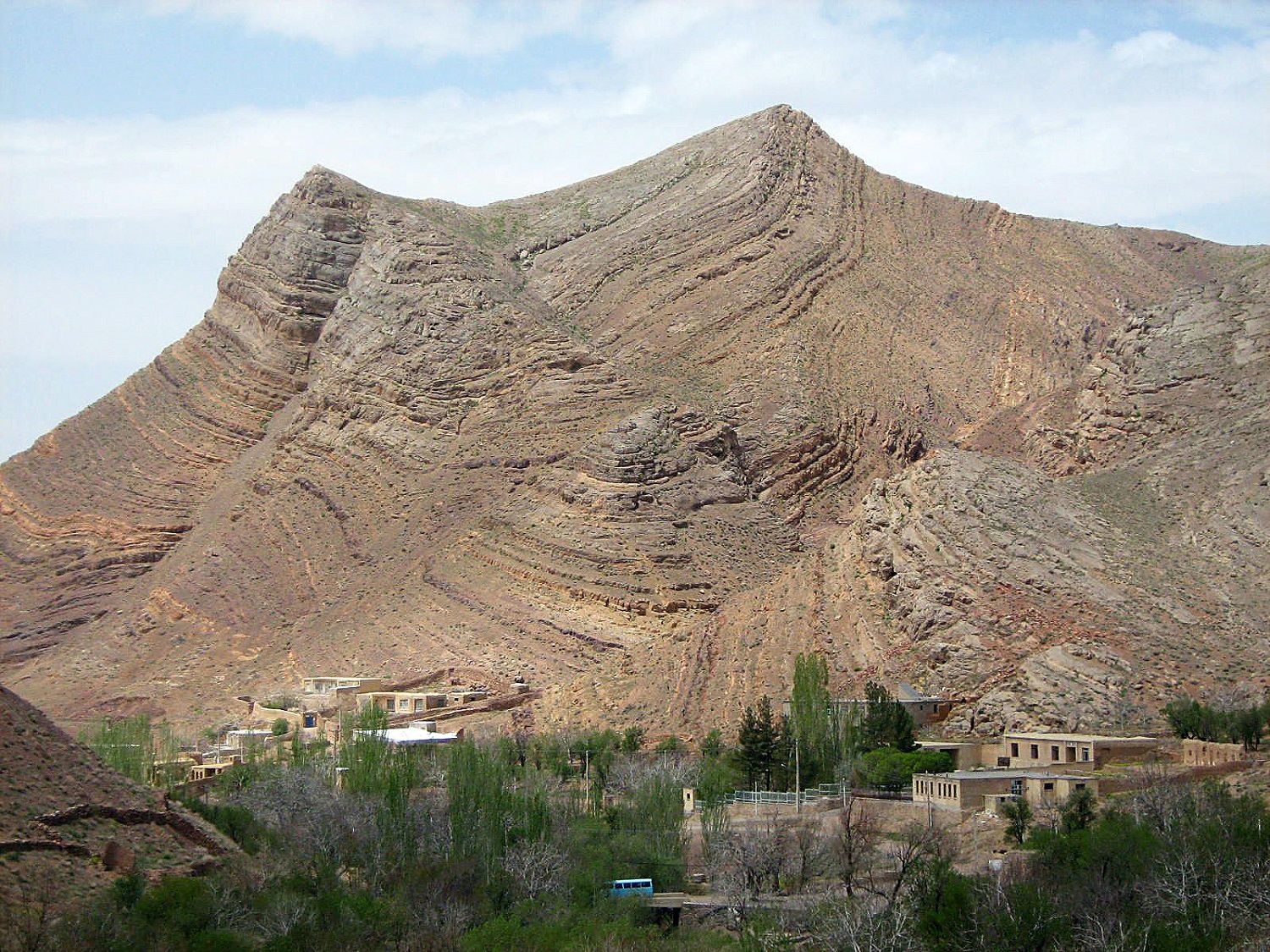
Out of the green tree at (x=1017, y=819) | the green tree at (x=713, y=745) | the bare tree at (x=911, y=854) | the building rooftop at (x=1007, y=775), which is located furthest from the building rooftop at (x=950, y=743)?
the green tree at (x=1017, y=819)

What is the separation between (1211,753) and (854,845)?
10017 mm

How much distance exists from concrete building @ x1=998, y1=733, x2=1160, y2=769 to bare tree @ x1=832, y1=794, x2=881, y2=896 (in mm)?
5623

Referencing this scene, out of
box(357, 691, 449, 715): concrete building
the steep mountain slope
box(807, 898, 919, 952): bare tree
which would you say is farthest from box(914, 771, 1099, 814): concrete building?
box(357, 691, 449, 715): concrete building

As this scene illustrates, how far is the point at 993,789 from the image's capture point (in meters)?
50.0

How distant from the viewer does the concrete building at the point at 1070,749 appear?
169ft

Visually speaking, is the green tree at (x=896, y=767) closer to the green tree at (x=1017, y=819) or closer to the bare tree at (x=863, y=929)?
the green tree at (x=1017, y=819)

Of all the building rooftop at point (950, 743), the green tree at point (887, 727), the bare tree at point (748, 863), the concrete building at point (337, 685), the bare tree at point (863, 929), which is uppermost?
the concrete building at point (337, 685)

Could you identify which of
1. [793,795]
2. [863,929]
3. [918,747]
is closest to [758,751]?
[793,795]

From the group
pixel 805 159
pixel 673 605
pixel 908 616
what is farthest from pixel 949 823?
pixel 805 159

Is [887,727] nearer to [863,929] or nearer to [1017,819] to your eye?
[1017,819]

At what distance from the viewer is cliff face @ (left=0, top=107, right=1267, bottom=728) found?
64.5 m

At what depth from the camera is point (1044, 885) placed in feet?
126

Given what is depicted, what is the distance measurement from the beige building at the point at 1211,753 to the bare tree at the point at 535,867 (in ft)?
50.7

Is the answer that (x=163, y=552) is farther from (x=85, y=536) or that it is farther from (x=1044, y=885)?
(x=1044, y=885)
